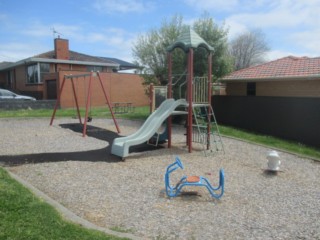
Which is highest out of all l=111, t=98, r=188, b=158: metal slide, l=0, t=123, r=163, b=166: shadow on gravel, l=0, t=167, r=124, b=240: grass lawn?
l=111, t=98, r=188, b=158: metal slide

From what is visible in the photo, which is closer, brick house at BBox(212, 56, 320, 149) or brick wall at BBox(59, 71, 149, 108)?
brick house at BBox(212, 56, 320, 149)

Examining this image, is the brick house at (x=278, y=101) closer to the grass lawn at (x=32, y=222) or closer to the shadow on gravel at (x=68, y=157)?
the shadow on gravel at (x=68, y=157)

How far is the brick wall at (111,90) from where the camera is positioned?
81.3 ft

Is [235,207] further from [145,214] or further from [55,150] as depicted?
[55,150]

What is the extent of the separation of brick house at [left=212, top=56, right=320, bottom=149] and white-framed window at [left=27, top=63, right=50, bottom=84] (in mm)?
17195

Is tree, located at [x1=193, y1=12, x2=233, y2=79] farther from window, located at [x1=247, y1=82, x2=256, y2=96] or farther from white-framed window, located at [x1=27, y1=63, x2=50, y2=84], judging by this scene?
white-framed window, located at [x1=27, y1=63, x2=50, y2=84]

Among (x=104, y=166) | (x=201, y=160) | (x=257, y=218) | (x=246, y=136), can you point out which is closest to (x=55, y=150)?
(x=104, y=166)

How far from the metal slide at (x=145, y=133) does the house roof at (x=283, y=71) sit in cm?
656

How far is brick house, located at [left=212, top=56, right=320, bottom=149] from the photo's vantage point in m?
11.7

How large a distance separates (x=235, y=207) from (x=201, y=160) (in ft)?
11.1

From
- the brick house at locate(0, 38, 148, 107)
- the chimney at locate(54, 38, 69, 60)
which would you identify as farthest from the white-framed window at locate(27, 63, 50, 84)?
the chimney at locate(54, 38, 69, 60)

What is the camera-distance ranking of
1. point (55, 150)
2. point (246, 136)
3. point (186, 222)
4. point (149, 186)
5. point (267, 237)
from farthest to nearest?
point (246, 136)
point (55, 150)
point (149, 186)
point (186, 222)
point (267, 237)

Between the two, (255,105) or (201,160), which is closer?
(201,160)

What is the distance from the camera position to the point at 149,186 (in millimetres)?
6117
